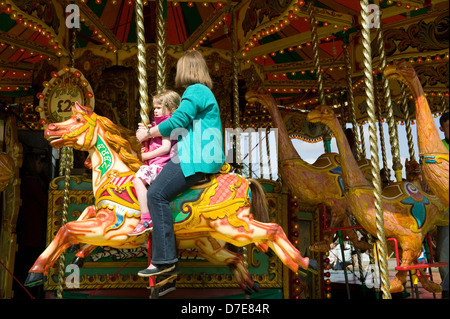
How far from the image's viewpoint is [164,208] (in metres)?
3.33

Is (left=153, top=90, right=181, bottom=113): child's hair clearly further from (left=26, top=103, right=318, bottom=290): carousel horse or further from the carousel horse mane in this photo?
(left=26, top=103, right=318, bottom=290): carousel horse

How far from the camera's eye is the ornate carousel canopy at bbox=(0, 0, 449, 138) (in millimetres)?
5910

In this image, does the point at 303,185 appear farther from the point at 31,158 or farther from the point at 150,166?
the point at 31,158

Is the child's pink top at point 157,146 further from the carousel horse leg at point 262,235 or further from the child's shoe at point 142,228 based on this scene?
the carousel horse leg at point 262,235

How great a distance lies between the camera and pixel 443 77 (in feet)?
30.1

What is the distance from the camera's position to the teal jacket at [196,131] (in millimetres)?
3383

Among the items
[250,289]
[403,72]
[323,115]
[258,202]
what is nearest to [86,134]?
[258,202]

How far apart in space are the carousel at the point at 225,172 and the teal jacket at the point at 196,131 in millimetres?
192

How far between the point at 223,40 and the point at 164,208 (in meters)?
5.79

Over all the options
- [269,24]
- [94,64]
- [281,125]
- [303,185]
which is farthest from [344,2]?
[94,64]

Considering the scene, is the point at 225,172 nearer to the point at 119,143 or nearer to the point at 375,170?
the point at 119,143

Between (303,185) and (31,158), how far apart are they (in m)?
3.99

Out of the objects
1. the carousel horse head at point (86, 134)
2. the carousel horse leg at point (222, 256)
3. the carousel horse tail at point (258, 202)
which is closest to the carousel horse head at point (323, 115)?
the carousel horse tail at point (258, 202)

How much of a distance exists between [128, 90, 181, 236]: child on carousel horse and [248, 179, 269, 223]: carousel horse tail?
0.79m
